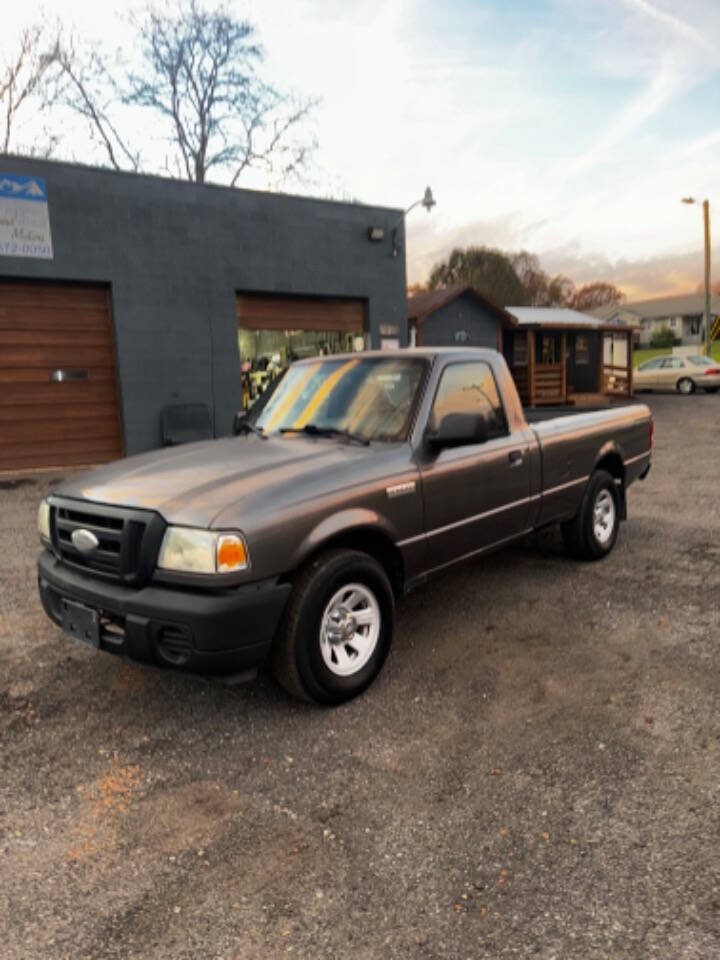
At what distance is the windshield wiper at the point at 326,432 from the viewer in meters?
3.85

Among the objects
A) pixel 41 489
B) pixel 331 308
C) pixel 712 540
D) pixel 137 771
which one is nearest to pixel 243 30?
pixel 331 308

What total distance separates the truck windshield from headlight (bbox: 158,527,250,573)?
4.16 ft

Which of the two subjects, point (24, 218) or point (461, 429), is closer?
point (461, 429)

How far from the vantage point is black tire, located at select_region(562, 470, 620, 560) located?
5438 millimetres

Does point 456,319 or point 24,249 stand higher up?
point 24,249

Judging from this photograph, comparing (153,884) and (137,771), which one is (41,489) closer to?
(137,771)

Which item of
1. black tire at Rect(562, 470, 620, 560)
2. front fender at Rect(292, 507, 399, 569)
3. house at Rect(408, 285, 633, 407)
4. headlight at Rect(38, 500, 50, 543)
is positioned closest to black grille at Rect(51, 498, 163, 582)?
headlight at Rect(38, 500, 50, 543)

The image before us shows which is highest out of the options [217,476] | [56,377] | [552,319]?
[552,319]

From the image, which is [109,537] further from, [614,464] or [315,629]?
[614,464]

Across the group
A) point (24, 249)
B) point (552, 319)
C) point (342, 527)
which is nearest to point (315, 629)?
point (342, 527)

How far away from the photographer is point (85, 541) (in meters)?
3.22

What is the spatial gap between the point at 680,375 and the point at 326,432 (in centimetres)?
2541

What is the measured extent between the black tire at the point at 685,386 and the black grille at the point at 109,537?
86.8 ft

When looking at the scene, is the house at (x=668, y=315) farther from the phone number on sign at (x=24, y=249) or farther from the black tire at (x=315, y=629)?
the black tire at (x=315, y=629)
